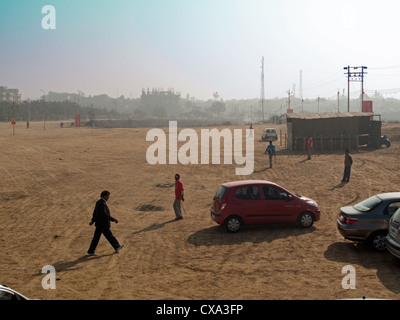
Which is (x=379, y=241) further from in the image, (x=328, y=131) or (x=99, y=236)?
(x=328, y=131)

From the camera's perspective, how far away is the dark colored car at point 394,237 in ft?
29.1

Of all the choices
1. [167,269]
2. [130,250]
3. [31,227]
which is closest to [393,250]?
[167,269]

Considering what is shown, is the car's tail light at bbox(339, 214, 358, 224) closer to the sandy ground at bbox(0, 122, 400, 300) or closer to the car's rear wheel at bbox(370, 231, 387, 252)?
the car's rear wheel at bbox(370, 231, 387, 252)

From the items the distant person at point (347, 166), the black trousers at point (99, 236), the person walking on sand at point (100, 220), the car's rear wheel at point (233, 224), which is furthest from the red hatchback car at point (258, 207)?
the distant person at point (347, 166)

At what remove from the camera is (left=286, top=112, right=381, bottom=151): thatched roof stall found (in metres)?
35.2

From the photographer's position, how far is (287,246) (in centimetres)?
1100

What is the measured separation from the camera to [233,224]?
12234 mm

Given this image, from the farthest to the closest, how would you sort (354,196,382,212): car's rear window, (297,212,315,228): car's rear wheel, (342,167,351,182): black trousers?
(342,167,351,182): black trousers → (297,212,315,228): car's rear wheel → (354,196,382,212): car's rear window

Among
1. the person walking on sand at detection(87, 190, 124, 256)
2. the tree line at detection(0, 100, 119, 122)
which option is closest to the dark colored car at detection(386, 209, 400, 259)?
the person walking on sand at detection(87, 190, 124, 256)

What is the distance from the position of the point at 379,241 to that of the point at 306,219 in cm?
268

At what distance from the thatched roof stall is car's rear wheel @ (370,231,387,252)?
2508cm

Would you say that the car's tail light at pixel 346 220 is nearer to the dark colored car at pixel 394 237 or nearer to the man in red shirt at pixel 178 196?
the dark colored car at pixel 394 237

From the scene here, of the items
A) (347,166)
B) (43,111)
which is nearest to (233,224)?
(347,166)
